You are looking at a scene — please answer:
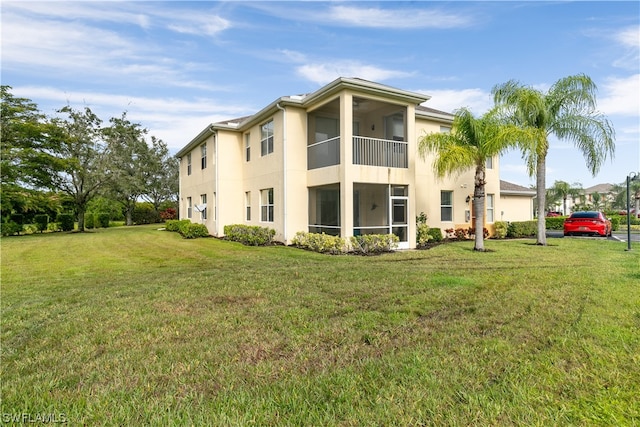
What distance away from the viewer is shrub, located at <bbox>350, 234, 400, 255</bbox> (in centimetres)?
1263

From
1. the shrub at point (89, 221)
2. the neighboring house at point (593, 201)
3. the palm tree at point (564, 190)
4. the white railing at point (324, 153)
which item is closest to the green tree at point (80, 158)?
the shrub at point (89, 221)

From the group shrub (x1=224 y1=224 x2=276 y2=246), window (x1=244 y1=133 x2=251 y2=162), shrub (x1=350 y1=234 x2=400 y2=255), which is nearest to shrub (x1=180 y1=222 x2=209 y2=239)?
shrub (x1=224 y1=224 x2=276 y2=246)

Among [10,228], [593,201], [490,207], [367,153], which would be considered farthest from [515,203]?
[593,201]

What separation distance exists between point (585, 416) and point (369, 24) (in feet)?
40.6

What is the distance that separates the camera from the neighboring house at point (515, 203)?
69.3 ft

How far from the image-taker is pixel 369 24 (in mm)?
11977

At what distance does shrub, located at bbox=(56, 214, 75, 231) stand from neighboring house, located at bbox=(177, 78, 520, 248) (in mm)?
13545

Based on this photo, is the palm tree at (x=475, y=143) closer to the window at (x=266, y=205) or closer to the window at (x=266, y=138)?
the window at (x=266, y=138)

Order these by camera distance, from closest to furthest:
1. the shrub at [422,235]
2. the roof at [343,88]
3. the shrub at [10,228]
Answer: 1. the roof at [343,88]
2. the shrub at [422,235]
3. the shrub at [10,228]

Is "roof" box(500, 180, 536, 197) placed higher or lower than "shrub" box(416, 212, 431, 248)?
higher

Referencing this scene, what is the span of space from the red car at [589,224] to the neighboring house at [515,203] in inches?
107

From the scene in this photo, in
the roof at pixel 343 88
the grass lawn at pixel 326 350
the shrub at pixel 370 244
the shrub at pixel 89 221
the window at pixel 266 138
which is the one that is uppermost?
the roof at pixel 343 88

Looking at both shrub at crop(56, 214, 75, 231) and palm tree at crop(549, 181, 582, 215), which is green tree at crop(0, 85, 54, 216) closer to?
shrub at crop(56, 214, 75, 231)

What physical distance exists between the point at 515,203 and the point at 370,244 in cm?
1402
